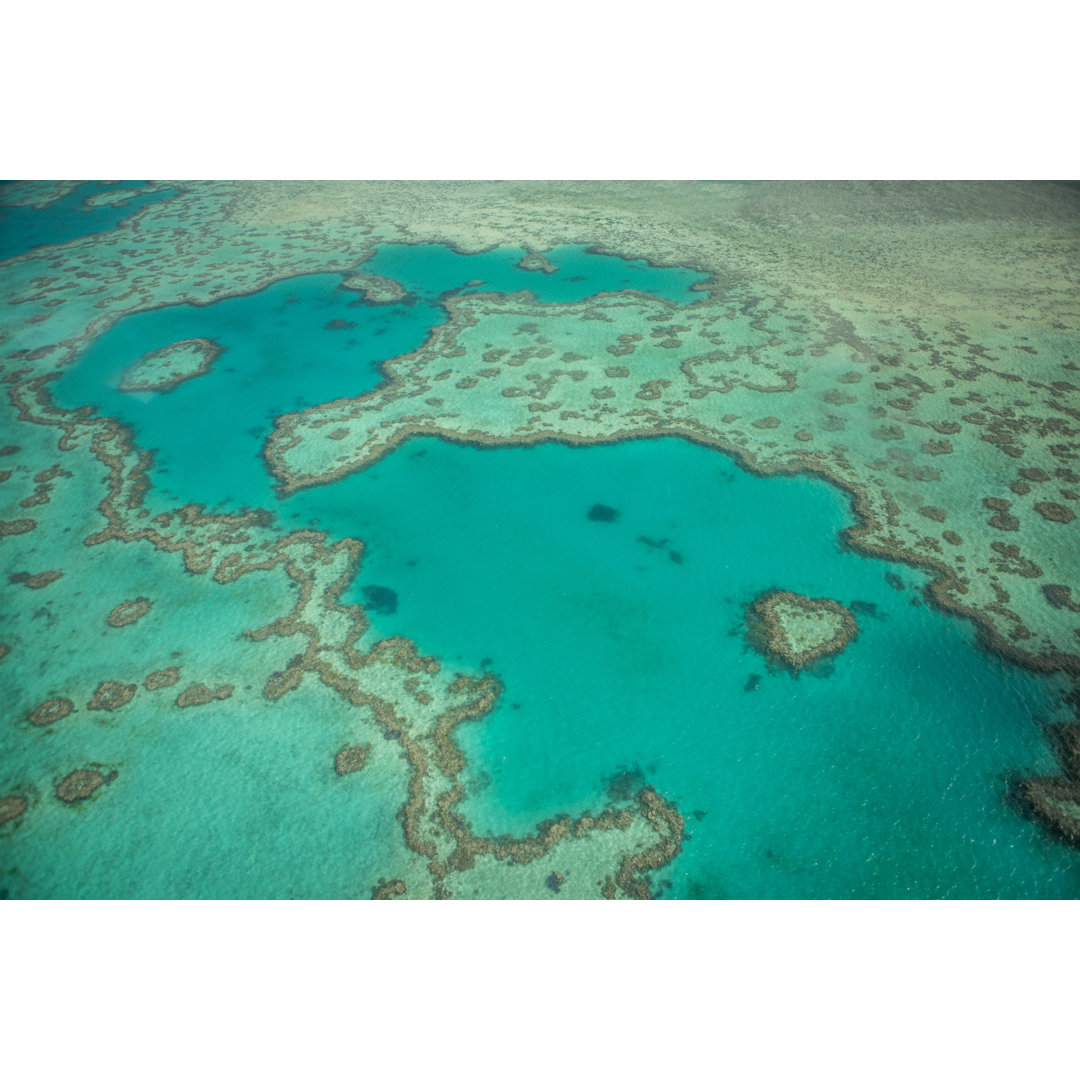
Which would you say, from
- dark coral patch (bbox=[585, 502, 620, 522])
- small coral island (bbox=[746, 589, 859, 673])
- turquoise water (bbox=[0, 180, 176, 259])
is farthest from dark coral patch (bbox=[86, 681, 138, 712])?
turquoise water (bbox=[0, 180, 176, 259])

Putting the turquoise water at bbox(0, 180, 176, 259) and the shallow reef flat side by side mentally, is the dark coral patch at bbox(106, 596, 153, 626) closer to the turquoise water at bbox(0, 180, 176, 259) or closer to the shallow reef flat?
the shallow reef flat

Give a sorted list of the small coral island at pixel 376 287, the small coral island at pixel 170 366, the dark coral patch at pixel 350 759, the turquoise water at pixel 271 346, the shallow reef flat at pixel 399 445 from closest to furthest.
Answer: the shallow reef flat at pixel 399 445 → the dark coral patch at pixel 350 759 → the turquoise water at pixel 271 346 → the small coral island at pixel 170 366 → the small coral island at pixel 376 287

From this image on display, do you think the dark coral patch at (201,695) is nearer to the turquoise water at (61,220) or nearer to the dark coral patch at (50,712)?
the dark coral patch at (50,712)

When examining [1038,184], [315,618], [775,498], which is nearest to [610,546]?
[775,498]

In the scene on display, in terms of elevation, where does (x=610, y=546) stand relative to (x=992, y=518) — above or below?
below

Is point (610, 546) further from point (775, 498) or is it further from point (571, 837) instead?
point (571, 837)

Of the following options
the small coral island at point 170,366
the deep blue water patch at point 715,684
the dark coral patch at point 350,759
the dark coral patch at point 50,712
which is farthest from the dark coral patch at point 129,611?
the small coral island at point 170,366
